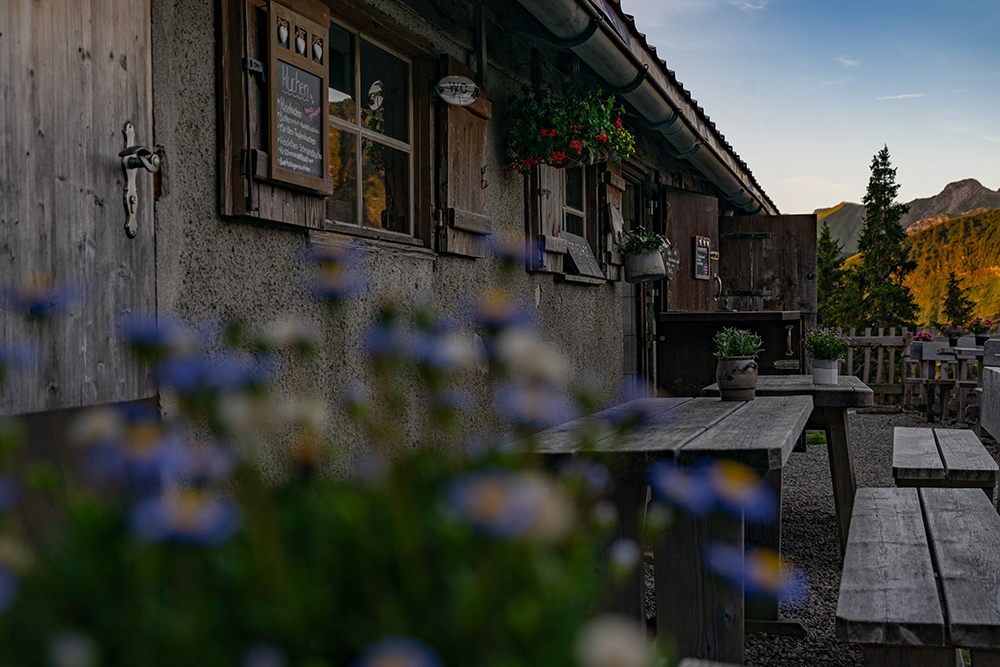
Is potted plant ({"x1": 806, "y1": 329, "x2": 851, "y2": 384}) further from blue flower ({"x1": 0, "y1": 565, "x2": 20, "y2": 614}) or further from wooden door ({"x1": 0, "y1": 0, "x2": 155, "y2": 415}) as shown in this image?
blue flower ({"x1": 0, "y1": 565, "x2": 20, "y2": 614})

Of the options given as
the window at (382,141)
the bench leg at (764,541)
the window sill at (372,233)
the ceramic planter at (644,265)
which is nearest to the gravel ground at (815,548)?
the bench leg at (764,541)

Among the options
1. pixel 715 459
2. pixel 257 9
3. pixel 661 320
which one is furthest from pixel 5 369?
pixel 661 320

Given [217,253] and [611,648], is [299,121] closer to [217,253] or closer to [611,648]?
[217,253]

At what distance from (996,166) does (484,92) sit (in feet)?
557

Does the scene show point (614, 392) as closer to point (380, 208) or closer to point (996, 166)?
point (380, 208)

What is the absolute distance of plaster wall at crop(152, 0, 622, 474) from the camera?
7.89ft

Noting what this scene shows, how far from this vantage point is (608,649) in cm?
40

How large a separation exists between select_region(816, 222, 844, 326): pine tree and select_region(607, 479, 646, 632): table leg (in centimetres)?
2681

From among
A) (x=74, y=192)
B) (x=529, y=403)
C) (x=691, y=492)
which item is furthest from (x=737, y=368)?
(x=529, y=403)

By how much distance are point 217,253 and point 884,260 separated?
28085 millimetres

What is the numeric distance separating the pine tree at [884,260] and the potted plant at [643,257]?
893 inches

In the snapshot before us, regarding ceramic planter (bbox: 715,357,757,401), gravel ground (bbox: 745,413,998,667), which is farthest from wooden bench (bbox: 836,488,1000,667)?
ceramic planter (bbox: 715,357,757,401)

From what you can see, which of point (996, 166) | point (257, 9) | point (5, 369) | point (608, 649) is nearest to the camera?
point (608, 649)

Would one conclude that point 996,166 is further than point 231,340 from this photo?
Yes
